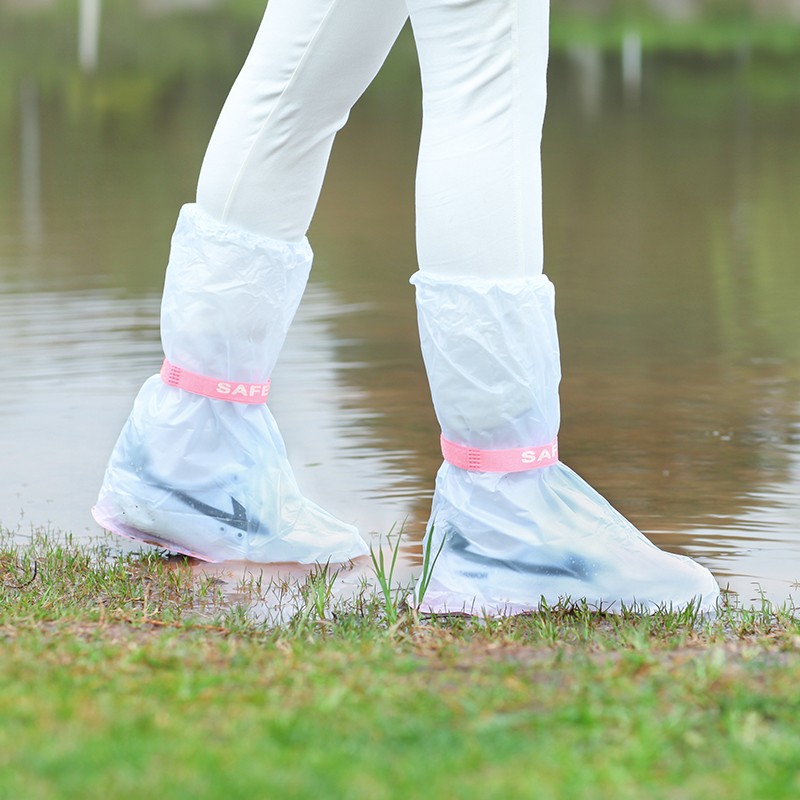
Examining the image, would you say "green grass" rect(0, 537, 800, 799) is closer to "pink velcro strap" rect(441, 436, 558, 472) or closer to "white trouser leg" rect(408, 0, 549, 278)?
"pink velcro strap" rect(441, 436, 558, 472)

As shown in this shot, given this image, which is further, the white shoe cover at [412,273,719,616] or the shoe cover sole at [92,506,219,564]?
the shoe cover sole at [92,506,219,564]

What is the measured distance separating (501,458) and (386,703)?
30.7 inches

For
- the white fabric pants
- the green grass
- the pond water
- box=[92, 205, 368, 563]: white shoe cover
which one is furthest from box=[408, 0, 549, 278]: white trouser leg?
the pond water

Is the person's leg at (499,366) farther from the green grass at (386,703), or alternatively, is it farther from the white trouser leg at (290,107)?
the white trouser leg at (290,107)

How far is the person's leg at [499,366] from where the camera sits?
8.93 feet

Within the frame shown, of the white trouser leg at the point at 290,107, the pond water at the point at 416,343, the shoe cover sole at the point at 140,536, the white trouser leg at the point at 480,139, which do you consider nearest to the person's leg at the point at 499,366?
the white trouser leg at the point at 480,139

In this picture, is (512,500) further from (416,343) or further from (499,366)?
(416,343)

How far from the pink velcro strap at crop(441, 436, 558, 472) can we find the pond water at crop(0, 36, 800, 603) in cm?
46

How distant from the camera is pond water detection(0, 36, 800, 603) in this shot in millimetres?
3516

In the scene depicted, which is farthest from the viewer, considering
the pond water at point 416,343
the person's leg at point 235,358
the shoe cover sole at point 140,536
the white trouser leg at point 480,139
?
the pond water at point 416,343

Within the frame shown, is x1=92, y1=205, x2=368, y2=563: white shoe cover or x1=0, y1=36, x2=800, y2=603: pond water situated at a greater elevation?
x1=92, y1=205, x2=368, y2=563: white shoe cover

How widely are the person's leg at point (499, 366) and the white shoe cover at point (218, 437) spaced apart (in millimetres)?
403

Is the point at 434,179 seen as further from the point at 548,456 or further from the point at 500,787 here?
the point at 500,787

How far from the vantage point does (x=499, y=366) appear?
2729mm
